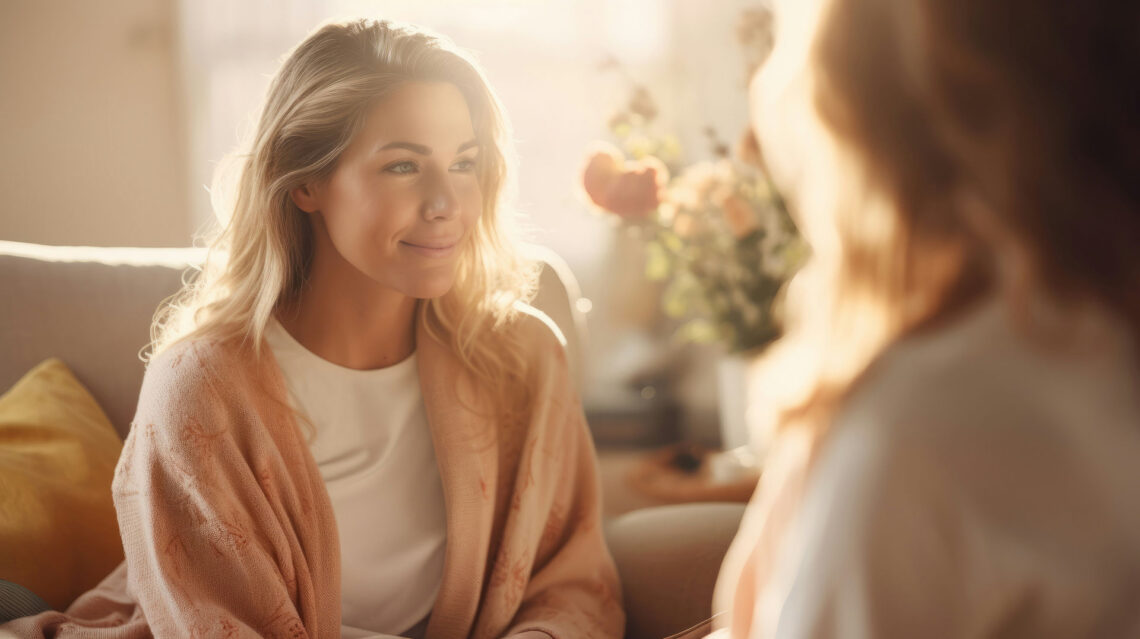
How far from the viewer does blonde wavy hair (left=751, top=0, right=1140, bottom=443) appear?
48 cm

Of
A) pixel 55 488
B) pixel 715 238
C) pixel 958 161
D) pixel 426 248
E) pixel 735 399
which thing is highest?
pixel 958 161

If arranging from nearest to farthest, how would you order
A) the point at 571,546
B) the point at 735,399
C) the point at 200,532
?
1. the point at 200,532
2. the point at 571,546
3. the point at 735,399

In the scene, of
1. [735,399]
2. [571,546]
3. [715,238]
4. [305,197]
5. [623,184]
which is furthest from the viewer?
A: [735,399]

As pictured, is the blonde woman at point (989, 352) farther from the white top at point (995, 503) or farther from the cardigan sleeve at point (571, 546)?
the cardigan sleeve at point (571, 546)

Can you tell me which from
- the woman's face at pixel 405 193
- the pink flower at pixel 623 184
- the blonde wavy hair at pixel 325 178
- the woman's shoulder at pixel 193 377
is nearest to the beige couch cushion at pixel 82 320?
the blonde wavy hair at pixel 325 178

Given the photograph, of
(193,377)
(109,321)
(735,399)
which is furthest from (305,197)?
(735,399)

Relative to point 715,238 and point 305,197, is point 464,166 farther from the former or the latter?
point 715,238

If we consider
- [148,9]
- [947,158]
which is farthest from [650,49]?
[947,158]

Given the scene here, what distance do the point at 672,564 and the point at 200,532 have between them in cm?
65

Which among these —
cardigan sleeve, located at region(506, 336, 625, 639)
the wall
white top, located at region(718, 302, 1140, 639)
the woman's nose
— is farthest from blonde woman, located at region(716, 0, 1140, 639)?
the wall

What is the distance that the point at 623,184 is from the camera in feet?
5.52

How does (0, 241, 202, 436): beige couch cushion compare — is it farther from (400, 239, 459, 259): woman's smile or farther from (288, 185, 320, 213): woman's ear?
(400, 239, 459, 259): woman's smile

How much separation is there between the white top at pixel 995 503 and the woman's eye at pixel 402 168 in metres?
0.75

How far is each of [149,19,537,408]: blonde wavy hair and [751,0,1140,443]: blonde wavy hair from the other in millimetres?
658
